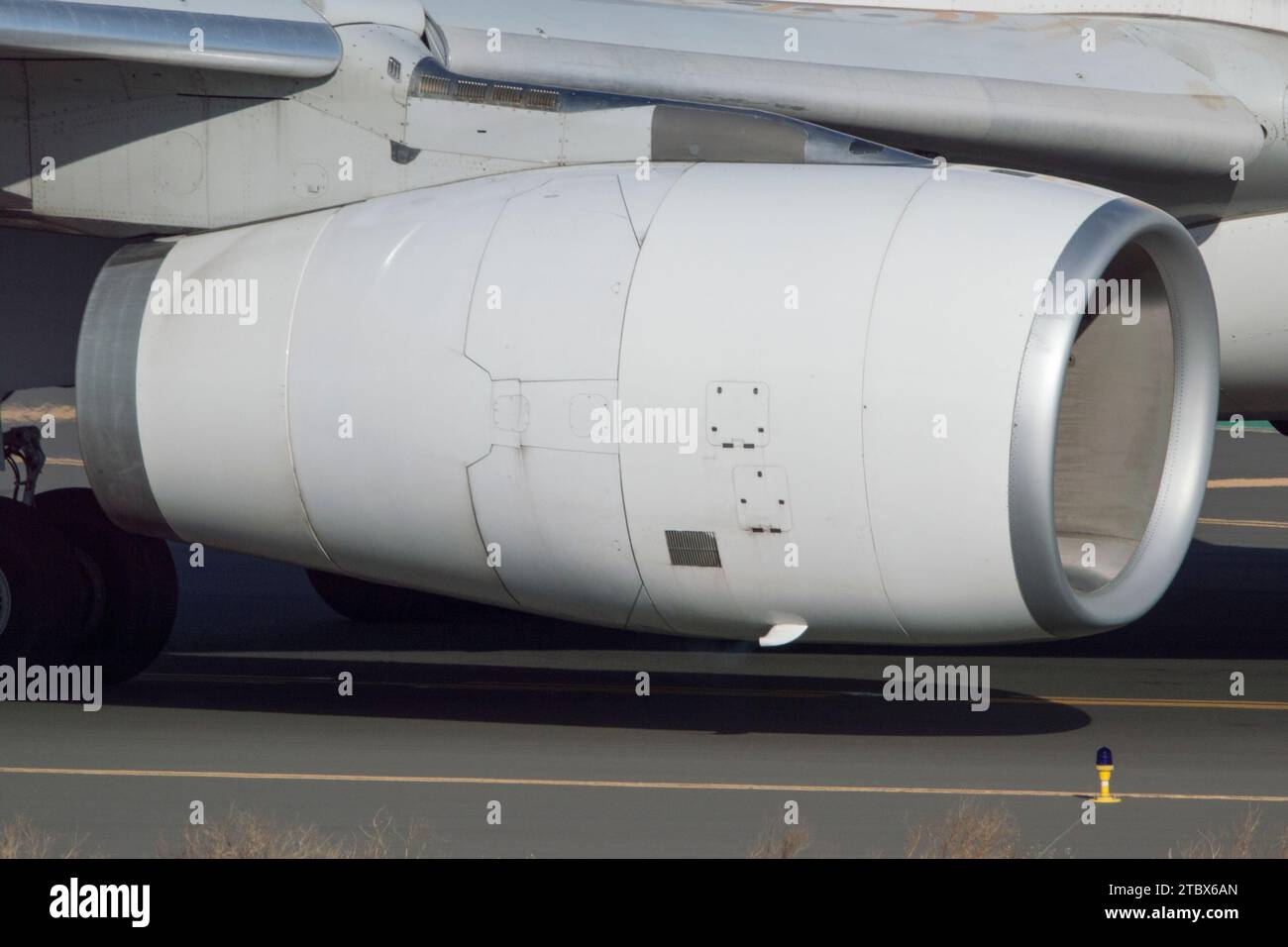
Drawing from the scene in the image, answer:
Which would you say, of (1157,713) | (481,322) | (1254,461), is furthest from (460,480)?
(1254,461)

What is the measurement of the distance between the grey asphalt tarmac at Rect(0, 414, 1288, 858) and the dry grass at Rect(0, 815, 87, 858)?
12cm

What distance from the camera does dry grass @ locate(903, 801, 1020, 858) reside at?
6977 mm

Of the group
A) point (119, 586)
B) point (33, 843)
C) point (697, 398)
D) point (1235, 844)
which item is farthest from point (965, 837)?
point (119, 586)

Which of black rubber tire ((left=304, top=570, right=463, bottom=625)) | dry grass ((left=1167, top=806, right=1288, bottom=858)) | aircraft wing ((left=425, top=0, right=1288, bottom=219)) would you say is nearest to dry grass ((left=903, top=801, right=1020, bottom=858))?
dry grass ((left=1167, top=806, right=1288, bottom=858))

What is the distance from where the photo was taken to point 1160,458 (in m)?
8.63

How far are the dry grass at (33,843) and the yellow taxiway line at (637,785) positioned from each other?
1.14 m

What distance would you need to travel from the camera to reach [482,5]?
33.0 ft

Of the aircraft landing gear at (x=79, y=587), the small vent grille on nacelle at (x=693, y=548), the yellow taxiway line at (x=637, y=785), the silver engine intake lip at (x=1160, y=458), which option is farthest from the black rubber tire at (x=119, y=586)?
the silver engine intake lip at (x=1160, y=458)

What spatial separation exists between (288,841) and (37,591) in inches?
170

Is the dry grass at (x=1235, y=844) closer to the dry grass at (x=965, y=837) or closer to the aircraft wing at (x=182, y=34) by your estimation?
the dry grass at (x=965, y=837)

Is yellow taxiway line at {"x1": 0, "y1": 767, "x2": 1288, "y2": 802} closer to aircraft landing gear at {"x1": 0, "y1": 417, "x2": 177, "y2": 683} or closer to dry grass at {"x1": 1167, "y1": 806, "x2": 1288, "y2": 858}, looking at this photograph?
dry grass at {"x1": 1167, "y1": 806, "x2": 1288, "y2": 858}

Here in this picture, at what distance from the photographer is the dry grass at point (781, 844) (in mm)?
7062

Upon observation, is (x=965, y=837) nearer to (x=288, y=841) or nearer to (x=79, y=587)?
(x=288, y=841)
